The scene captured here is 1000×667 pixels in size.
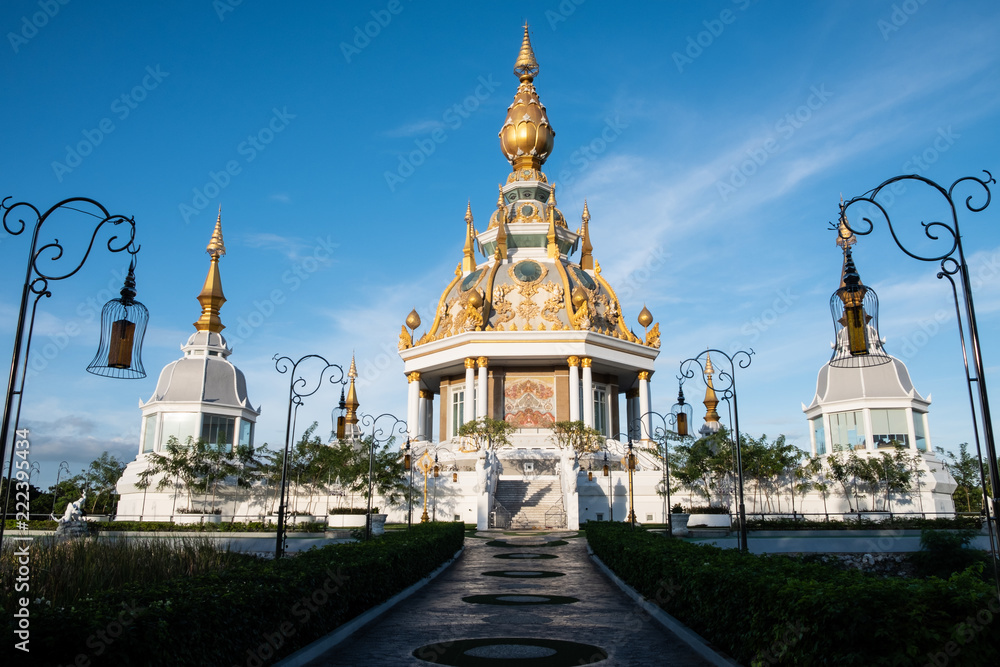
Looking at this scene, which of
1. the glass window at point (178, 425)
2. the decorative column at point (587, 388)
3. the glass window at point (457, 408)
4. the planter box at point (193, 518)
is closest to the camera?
the planter box at point (193, 518)

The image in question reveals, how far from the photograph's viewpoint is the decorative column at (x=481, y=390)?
4884 centimetres

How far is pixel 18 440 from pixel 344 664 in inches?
209

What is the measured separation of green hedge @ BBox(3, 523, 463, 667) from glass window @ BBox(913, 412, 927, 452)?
43481 millimetres

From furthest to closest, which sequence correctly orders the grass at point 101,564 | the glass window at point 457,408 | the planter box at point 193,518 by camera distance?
the glass window at point 457,408
the planter box at point 193,518
the grass at point 101,564

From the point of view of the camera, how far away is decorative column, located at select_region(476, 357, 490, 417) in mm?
48844

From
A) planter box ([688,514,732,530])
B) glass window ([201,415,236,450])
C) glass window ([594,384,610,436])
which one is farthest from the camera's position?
glass window ([594,384,610,436])

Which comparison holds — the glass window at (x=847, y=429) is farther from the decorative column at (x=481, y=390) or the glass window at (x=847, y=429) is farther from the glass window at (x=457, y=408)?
the glass window at (x=457, y=408)

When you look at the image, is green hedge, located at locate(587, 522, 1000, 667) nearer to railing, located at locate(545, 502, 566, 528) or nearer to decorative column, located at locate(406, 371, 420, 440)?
railing, located at locate(545, 502, 566, 528)

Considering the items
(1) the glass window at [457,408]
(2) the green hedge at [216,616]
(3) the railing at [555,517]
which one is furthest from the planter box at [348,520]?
(2) the green hedge at [216,616]

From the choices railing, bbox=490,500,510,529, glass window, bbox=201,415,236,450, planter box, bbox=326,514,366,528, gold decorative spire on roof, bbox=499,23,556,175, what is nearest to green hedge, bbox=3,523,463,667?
railing, bbox=490,500,510,529

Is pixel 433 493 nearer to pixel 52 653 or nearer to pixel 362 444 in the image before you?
pixel 362 444

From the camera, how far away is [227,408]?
2020 inches

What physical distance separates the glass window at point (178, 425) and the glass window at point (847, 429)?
40.0 meters

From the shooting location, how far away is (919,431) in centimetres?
4775
